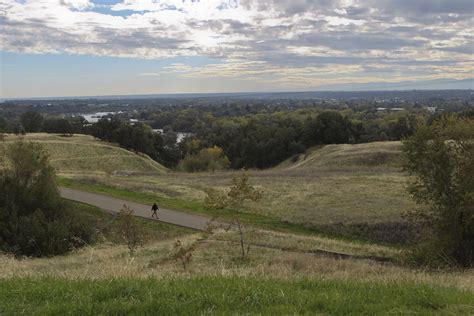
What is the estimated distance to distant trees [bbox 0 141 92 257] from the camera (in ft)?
65.1

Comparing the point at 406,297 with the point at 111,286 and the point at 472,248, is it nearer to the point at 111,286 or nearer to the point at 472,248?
the point at 111,286

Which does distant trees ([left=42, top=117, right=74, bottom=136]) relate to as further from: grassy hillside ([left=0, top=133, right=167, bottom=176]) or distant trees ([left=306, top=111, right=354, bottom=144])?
distant trees ([left=306, top=111, right=354, bottom=144])

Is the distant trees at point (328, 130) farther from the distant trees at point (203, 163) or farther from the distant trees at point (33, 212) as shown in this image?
the distant trees at point (33, 212)

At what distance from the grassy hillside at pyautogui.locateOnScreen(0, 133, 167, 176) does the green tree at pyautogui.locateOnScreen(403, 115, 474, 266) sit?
44797 millimetres

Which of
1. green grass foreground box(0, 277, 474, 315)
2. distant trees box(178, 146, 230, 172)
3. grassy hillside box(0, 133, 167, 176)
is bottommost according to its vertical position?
distant trees box(178, 146, 230, 172)

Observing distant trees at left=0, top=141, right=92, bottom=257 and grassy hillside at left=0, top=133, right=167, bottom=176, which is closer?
distant trees at left=0, top=141, right=92, bottom=257

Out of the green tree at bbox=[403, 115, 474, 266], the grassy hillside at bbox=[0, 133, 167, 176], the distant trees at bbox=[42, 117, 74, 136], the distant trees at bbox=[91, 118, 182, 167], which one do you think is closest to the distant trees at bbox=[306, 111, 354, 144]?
the grassy hillside at bbox=[0, 133, 167, 176]

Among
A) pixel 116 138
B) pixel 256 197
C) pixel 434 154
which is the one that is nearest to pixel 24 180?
pixel 256 197

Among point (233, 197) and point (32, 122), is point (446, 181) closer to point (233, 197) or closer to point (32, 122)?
point (233, 197)

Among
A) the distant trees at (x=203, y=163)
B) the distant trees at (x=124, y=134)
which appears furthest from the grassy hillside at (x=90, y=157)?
the distant trees at (x=124, y=134)

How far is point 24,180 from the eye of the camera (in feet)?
75.5

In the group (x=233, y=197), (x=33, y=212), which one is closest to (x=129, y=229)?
(x=233, y=197)

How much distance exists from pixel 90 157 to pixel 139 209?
37332 mm

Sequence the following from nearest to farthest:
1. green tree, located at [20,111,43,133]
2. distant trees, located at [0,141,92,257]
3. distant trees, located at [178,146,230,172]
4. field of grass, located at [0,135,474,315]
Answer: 1. field of grass, located at [0,135,474,315]
2. distant trees, located at [0,141,92,257]
3. distant trees, located at [178,146,230,172]
4. green tree, located at [20,111,43,133]
